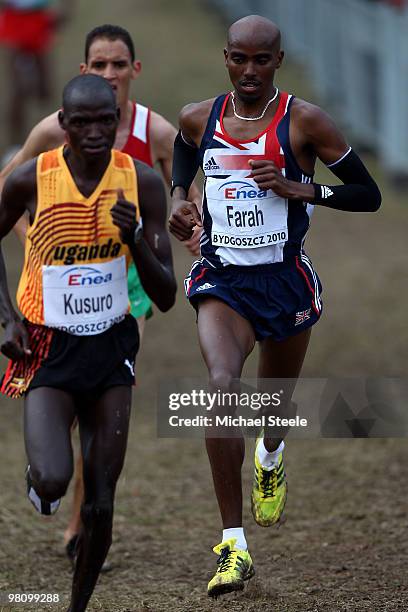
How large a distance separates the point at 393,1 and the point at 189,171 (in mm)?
10448

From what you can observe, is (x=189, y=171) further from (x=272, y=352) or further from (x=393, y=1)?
(x=393, y=1)

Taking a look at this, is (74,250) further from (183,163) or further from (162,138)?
(162,138)

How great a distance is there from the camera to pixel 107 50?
22.0 ft

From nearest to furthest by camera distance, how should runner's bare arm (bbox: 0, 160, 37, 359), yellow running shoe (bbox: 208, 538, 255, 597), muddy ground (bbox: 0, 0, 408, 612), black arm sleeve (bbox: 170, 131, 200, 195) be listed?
yellow running shoe (bbox: 208, 538, 255, 597), runner's bare arm (bbox: 0, 160, 37, 359), black arm sleeve (bbox: 170, 131, 200, 195), muddy ground (bbox: 0, 0, 408, 612)

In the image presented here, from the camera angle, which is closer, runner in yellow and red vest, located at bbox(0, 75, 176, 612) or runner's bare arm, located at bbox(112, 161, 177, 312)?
runner in yellow and red vest, located at bbox(0, 75, 176, 612)

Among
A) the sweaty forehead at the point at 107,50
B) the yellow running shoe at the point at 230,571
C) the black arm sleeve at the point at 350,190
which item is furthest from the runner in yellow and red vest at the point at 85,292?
the sweaty forehead at the point at 107,50

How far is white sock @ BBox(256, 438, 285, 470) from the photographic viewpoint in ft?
21.4

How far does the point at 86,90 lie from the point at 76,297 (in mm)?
862

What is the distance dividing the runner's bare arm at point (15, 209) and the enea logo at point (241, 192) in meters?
0.83

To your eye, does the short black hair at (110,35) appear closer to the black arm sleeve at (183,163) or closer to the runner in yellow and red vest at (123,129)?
the runner in yellow and red vest at (123,129)

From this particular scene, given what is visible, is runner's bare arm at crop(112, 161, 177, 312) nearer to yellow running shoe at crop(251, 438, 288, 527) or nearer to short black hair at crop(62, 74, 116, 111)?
short black hair at crop(62, 74, 116, 111)

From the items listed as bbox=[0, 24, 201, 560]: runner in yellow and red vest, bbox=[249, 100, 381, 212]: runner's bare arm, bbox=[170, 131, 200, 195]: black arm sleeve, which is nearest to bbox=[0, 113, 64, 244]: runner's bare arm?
bbox=[0, 24, 201, 560]: runner in yellow and red vest

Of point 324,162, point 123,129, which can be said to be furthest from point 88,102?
point 123,129

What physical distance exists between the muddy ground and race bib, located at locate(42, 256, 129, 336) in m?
1.36
